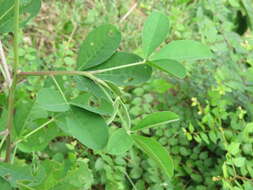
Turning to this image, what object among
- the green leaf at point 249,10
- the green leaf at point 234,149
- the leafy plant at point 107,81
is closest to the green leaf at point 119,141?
the leafy plant at point 107,81

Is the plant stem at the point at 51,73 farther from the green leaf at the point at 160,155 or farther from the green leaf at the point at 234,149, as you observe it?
the green leaf at the point at 234,149

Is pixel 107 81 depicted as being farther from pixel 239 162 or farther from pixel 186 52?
pixel 239 162

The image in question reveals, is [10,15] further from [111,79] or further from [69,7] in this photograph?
[69,7]

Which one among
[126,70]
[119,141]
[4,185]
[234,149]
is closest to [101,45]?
[126,70]

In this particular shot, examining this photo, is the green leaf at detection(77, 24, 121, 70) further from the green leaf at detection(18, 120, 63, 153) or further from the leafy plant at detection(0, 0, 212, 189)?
the green leaf at detection(18, 120, 63, 153)

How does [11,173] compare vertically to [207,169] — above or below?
above

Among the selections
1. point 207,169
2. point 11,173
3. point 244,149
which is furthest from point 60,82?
point 207,169

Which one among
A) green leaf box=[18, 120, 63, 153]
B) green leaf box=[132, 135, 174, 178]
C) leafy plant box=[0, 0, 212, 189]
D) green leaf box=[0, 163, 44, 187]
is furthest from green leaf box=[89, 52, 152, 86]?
green leaf box=[18, 120, 63, 153]
